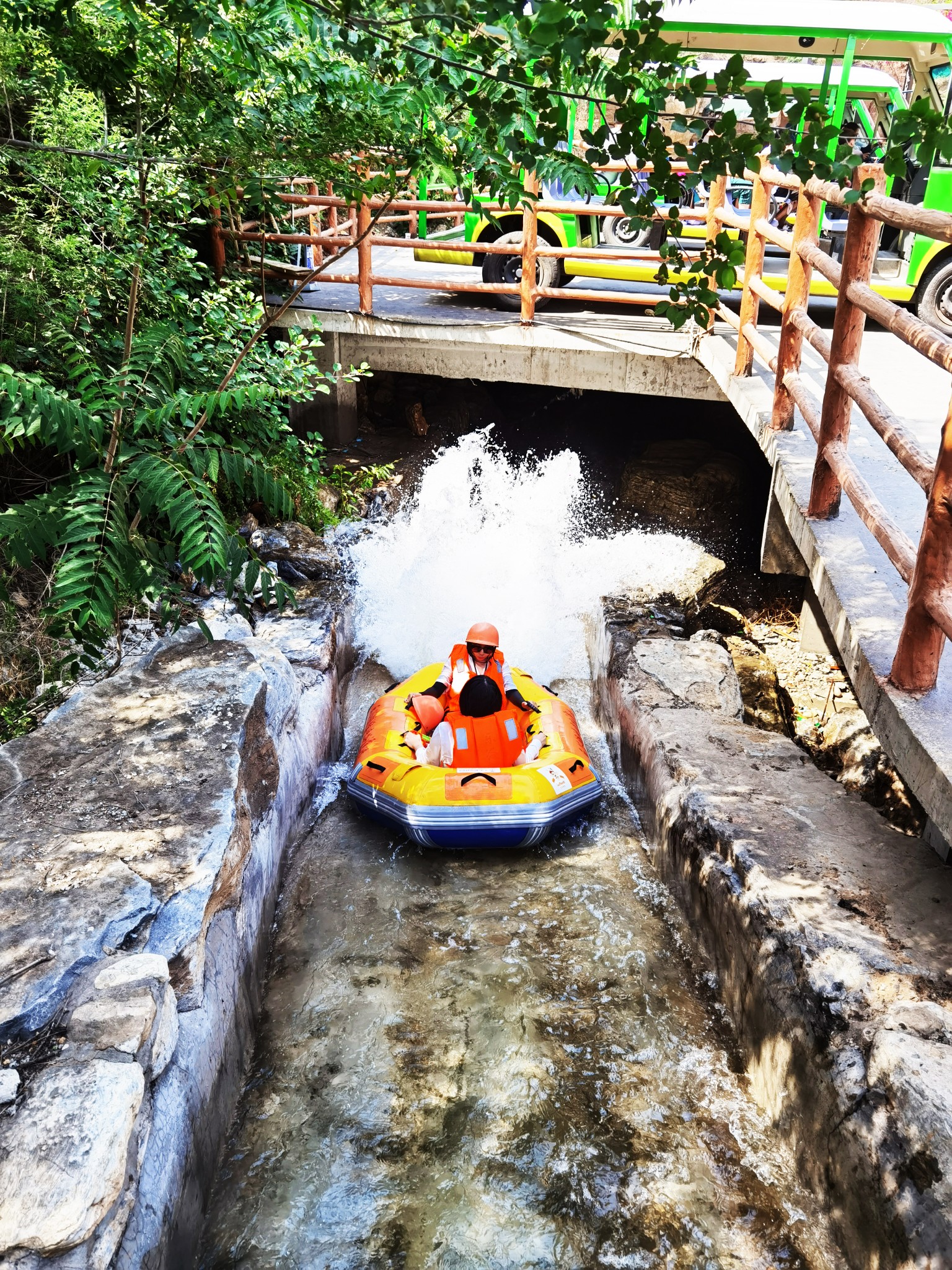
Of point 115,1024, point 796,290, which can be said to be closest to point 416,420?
point 796,290


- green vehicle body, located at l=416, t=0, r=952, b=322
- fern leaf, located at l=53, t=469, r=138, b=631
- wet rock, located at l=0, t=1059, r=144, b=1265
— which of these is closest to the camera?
wet rock, located at l=0, t=1059, r=144, b=1265

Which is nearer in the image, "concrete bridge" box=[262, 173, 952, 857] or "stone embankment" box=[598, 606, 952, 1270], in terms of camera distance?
"stone embankment" box=[598, 606, 952, 1270]

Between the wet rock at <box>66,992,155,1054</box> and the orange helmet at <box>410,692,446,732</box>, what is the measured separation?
3.36 m

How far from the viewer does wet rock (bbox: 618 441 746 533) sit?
8828mm

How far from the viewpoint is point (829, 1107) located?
287cm

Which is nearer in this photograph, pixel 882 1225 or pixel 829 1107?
pixel 882 1225

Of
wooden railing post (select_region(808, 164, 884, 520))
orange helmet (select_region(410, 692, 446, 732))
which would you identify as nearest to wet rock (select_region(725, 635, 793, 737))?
orange helmet (select_region(410, 692, 446, 732))

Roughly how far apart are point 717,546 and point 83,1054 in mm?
7136

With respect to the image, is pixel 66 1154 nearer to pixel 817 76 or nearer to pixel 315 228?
pixel 817 76

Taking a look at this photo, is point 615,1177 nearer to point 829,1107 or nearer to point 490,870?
point 829,1107

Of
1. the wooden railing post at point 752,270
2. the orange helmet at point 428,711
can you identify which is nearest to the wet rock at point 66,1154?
the orange helmet at point 428,711

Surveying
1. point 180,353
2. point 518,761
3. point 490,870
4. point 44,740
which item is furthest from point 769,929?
point 180,353

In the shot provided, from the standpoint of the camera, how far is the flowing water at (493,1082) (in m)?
2.97

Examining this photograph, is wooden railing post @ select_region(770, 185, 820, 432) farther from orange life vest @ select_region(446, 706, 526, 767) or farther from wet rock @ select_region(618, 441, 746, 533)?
wet rock @ select_region(618, 441, 746, 533)
